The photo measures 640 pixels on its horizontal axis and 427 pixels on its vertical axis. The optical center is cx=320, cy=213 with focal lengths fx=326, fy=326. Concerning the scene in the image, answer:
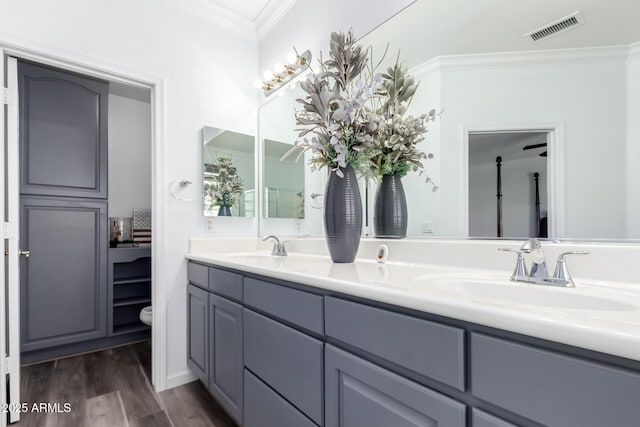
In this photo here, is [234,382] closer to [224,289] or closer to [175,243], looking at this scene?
[224,289]

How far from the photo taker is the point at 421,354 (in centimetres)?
68

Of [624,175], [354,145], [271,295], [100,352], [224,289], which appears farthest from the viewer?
[100,352]

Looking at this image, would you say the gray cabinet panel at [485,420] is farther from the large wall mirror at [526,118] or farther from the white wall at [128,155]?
the white wall at [128,155]

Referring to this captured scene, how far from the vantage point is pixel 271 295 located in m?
1.20

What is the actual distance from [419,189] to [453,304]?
2.92 ft

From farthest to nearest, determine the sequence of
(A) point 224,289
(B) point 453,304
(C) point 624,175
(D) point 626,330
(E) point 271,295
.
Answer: (A) point 224,289
(E) point 271,295
(C) point 624,175
(B) point 453,304
(D) point 626,330

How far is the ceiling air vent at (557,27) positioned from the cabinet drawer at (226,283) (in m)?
1.42

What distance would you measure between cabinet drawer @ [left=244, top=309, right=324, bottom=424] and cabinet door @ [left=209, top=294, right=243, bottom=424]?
93 mm

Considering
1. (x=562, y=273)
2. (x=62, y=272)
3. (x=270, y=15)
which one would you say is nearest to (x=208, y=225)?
(x=62, y=272)

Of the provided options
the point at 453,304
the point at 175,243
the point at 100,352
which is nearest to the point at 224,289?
the point at 175,243

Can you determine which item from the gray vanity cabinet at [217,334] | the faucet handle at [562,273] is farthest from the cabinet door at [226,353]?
the faucet handle at [562,273]

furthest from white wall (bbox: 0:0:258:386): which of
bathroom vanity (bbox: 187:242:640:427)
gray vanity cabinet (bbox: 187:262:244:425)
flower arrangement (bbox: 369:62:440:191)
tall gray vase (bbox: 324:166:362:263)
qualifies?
flower arrangement (bbox: 369:62:440:191)

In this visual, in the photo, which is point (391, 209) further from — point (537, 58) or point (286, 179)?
point (286, 179)

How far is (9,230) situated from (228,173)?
121 centimetres
